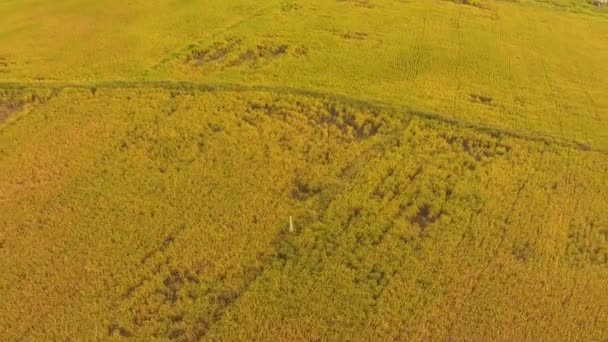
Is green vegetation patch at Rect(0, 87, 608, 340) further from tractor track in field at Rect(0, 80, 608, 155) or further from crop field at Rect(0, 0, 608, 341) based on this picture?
tractor track in field at Rect(0, 80, 608, 155)

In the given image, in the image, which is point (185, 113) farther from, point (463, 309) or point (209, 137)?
point (463, 309)

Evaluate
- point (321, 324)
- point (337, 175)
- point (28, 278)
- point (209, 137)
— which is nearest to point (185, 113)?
point (209, 137)

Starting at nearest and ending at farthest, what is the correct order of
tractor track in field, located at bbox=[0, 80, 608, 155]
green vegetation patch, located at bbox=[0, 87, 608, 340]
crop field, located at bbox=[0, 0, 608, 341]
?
green vegetation patch, located at bbox=[0, 87, 608, 340] < crop field, located at bbox=[0, 0, 608, 341] < tractor track in field, located at bbox=[0, 80, 608, 155]

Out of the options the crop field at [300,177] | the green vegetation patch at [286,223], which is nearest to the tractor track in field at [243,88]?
the crop field at [300,177]

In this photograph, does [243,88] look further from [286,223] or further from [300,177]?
[286,223]

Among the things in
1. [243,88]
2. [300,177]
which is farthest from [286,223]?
[243,88]

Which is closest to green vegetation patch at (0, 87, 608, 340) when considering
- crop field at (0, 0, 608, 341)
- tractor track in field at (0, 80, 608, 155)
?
crop field at (0, 0, 608, 341)

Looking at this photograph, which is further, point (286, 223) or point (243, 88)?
point (243, 88)

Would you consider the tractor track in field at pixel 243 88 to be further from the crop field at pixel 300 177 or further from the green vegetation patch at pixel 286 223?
the green vegetation patch at pixel 286 223
